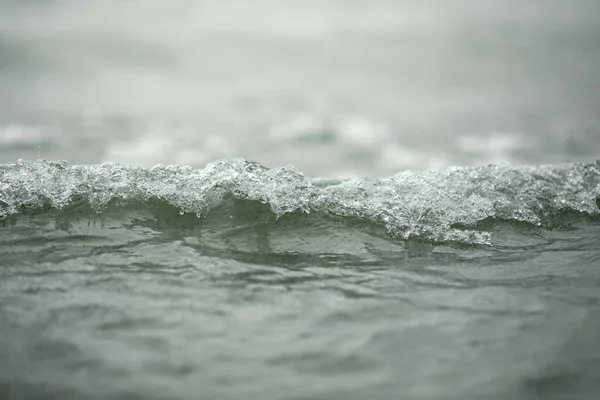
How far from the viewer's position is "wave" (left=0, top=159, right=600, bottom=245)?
16.0ft

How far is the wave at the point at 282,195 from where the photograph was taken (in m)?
4.86

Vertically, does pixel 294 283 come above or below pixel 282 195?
below

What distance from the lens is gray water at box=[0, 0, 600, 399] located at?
284 cm

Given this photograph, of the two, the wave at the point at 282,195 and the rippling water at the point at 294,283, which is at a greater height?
the wave at the point at 282,195

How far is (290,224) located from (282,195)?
331mm

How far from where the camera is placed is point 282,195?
16.4ft

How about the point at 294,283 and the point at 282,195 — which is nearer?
the point at 294,283

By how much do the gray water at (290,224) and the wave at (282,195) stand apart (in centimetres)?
2

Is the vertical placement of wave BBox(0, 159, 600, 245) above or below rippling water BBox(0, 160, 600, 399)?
above

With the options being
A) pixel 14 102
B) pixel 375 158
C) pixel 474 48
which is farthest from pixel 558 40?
pixel 14 102

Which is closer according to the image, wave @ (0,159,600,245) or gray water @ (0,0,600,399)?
gray water @ (0,0,600,399)

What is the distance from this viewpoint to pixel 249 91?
9.48 m

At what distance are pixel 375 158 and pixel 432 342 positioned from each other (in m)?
5.02

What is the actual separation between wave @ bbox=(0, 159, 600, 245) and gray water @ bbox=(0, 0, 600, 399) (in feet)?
0.06
